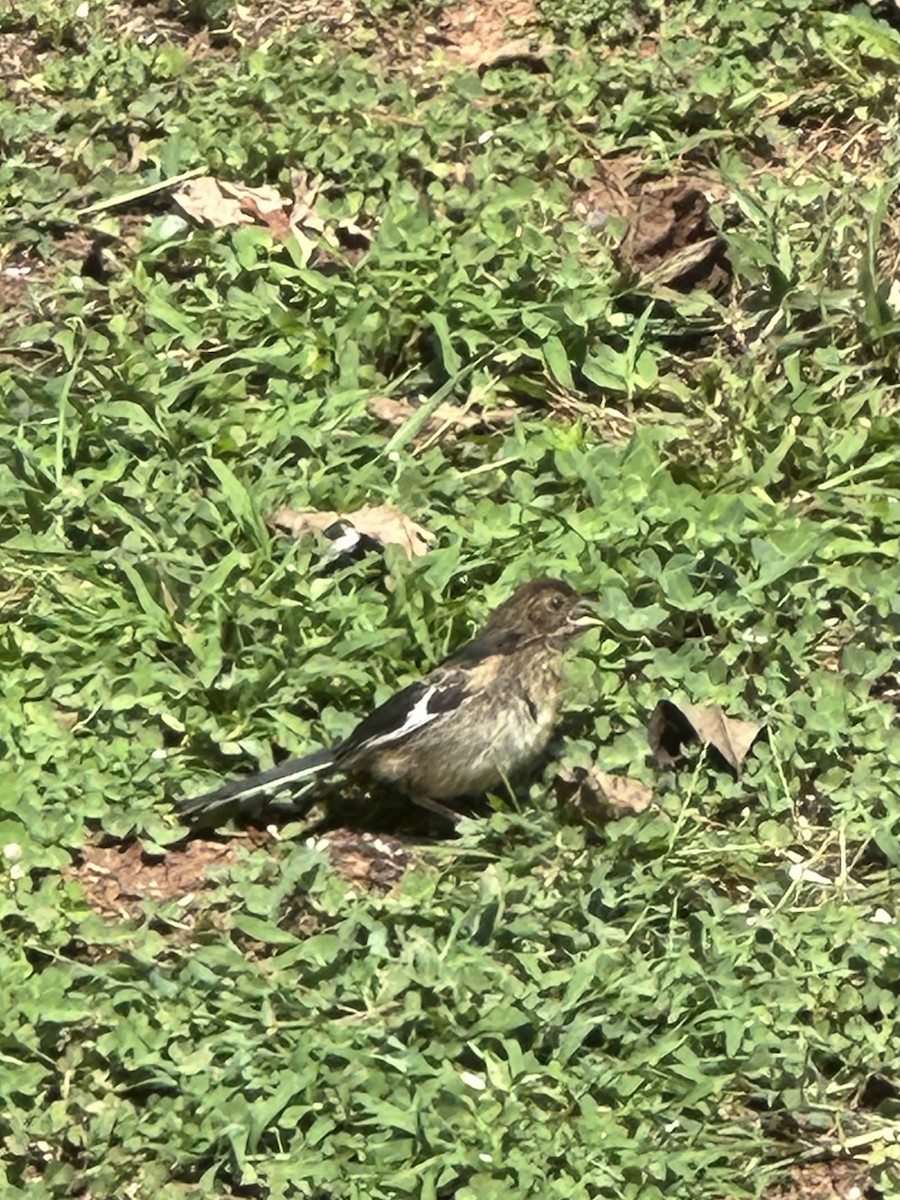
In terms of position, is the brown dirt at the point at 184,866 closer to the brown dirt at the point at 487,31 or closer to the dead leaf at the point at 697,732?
the dead leaf at the point at 697,732

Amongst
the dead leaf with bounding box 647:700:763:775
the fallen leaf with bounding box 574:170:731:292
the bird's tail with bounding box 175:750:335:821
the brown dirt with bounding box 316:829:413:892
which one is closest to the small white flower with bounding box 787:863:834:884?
the dead leaf with bounding box 647:700:763:775

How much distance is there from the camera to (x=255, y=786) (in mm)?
6230

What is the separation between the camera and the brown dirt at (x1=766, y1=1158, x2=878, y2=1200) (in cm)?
548

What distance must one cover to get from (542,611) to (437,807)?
58 cm

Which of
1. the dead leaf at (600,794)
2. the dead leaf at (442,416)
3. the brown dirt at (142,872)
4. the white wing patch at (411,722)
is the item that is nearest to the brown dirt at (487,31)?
the dead leaf at (442,416)

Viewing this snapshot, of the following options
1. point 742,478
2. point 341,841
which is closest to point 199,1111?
point 341,841

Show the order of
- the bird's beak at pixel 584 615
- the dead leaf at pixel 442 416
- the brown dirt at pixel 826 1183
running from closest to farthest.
→ the brown dirt at pixel 826 1183, the bird's beak at pixel 584 615, the dead leaf at pixel 442 416

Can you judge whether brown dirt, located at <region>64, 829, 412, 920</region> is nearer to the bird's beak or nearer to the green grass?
the green grass

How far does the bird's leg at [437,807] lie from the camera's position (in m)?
6.32

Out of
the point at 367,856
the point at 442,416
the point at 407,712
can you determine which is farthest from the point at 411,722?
the point at 442,416

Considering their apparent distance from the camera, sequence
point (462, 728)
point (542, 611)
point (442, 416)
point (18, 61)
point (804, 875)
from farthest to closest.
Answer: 1. point (18, 61)
2. point (442, 416)
3. point (542, 611)
4. point (462, 728)
5. point (804, 875)

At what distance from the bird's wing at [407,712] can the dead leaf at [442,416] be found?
45.7 inches

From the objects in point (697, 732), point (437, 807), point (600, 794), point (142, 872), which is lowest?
point (142, 872)

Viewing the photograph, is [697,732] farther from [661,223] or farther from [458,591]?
[661,223]
